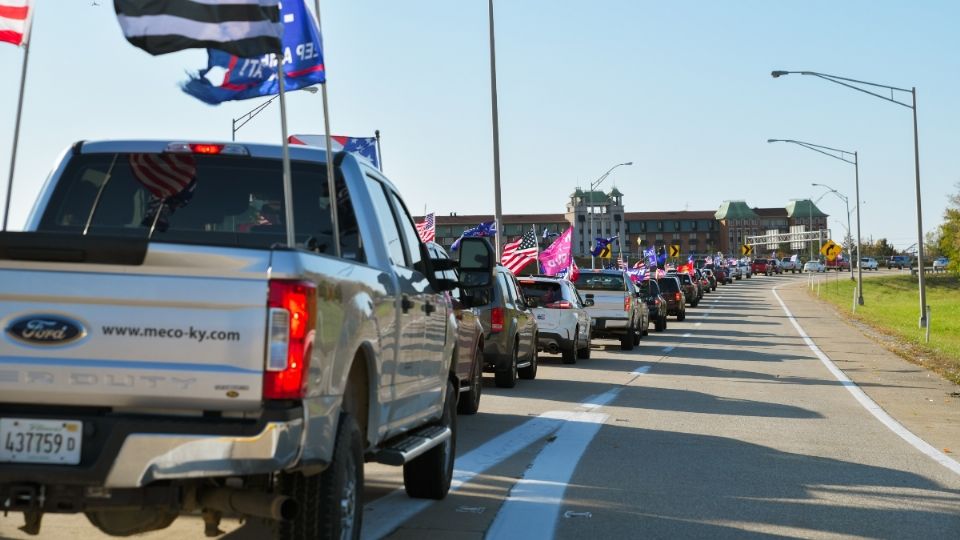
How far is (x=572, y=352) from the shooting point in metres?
25.3

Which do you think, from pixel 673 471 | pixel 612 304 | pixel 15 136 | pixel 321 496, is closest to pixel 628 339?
pixel 612 304

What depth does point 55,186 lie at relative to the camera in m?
7.18

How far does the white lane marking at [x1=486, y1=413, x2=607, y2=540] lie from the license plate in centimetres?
308

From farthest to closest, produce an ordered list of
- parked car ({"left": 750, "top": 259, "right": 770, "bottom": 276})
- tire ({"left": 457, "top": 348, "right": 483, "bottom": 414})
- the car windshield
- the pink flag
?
parked car ({"left": 750, "top": 259, "right": 770, "bottom": 276}), the pink flag, the car windshield, tire ({"left": 457, "top": 348, "right": 483, "bottom": 414})

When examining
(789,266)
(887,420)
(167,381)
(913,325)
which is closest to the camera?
(167,381)

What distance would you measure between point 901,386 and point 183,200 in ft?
53.1

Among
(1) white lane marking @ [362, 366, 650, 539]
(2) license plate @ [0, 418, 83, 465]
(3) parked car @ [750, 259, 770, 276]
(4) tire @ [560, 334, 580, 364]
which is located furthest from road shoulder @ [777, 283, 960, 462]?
(3) parked car @ [750, 259, 770, 276]

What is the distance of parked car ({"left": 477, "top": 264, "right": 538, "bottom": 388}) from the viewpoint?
18453mm

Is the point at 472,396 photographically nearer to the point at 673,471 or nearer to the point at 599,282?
the point at 673,471

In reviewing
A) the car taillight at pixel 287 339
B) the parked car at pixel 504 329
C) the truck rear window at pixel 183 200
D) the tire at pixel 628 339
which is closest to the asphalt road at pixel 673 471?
the parked car at pixel 504 329

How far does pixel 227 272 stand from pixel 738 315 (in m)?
50.8

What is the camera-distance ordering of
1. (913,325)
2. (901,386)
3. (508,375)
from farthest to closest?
(913,325)
(901,386)
(508,375)

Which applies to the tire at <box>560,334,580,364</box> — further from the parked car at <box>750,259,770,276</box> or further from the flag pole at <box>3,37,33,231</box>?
the parked car at <box>750,259,770,276</box>

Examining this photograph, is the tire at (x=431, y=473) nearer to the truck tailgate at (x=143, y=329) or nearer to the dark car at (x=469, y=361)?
the truck tailgate at (x=143, y=329)
